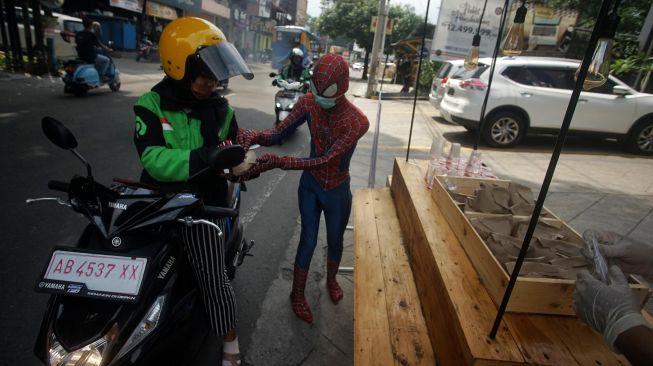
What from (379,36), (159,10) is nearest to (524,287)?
(379,36)

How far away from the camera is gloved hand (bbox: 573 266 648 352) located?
1.23 meters

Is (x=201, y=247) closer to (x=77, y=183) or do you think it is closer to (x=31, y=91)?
(x=77, y=183)

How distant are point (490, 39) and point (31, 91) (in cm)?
1479

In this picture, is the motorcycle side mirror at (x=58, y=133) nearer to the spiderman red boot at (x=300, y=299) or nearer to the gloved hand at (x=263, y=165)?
the gloved hand at (x=263, y=165)

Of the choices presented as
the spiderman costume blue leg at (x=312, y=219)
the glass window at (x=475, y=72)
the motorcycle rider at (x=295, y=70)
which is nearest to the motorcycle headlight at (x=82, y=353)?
the spiderman costume blue leg at (x=312, y=219)

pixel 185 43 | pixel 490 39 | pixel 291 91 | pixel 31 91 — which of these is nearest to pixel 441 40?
pixel 490 39

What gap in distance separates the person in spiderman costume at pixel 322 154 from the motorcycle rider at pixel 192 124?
1.37 feet

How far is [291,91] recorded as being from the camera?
28.1 ft

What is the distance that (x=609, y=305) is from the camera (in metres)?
1.31

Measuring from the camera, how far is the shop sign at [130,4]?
22.2m

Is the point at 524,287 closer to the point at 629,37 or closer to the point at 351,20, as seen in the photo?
the point at 629,37

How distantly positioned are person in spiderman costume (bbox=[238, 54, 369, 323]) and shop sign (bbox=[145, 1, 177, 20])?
27.5 metres

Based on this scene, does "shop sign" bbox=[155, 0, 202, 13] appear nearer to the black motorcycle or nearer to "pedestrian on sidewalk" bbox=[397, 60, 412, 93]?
"pedestrian on sidewalk" bbox=[397, 60, 412, 93]

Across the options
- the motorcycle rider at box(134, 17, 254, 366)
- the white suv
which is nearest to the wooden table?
the motorcycle rider at box(134, 17, 254, 366)
